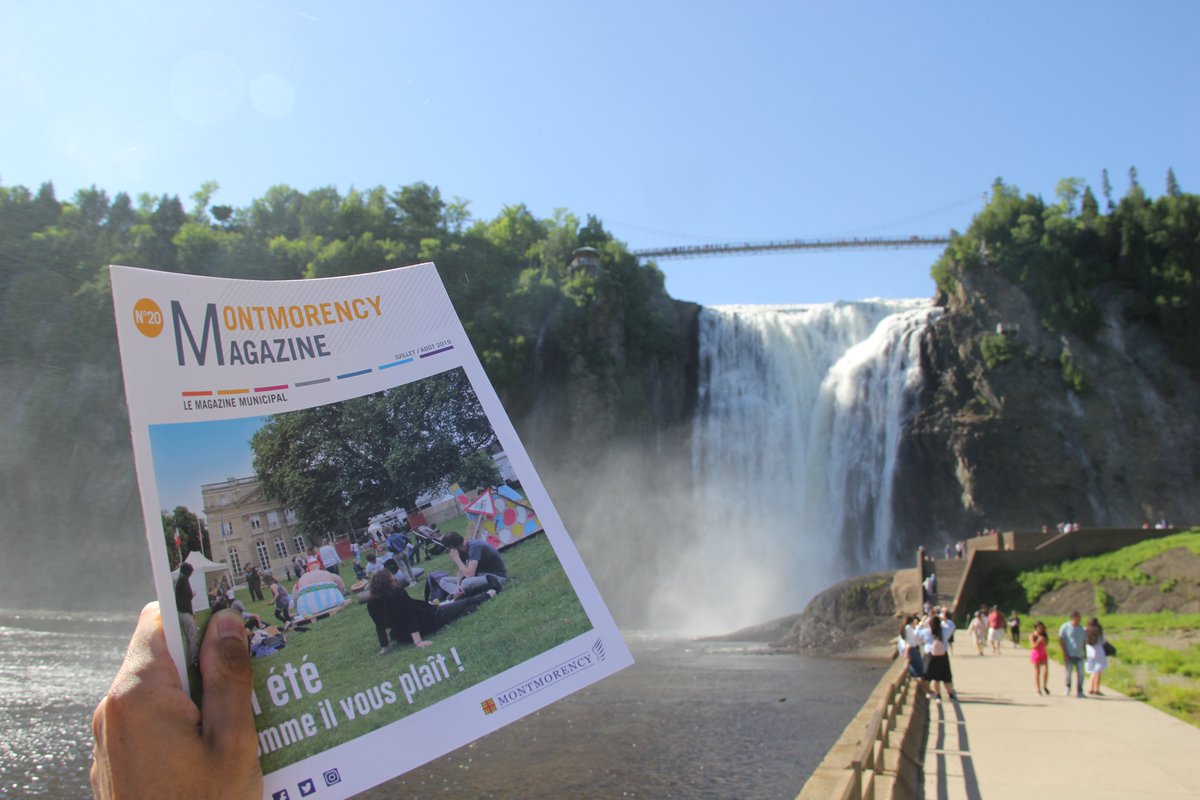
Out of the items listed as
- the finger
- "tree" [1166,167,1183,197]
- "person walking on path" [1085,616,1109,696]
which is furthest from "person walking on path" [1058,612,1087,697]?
"tree" [1166,167,1183,197]

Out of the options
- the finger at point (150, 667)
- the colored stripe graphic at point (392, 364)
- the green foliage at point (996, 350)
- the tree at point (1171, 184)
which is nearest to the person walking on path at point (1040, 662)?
the colored stripe graphic at point (392, 364)

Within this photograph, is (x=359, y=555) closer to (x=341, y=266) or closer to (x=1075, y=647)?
(x=1075, y=647)

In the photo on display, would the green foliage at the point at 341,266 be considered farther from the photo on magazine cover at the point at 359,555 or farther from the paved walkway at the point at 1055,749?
the photo on magazine cover at the point at 359,555

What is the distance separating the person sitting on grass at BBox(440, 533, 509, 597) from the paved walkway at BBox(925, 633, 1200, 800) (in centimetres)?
942

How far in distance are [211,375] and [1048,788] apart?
11000 mm

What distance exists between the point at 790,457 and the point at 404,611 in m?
51.3

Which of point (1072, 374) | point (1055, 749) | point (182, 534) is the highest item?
point (1072, 374)

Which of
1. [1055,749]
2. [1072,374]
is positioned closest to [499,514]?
[1055,749]

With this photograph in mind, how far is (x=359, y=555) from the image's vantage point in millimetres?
2062

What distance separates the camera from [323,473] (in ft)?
6.91

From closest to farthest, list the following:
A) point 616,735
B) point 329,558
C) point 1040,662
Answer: point 329,558, point 616,735, point 1040,662

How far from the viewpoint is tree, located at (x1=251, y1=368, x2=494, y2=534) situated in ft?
6.86

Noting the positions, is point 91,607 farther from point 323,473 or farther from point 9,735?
point 323,473

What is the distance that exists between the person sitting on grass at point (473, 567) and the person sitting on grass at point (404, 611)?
0.08 ft
